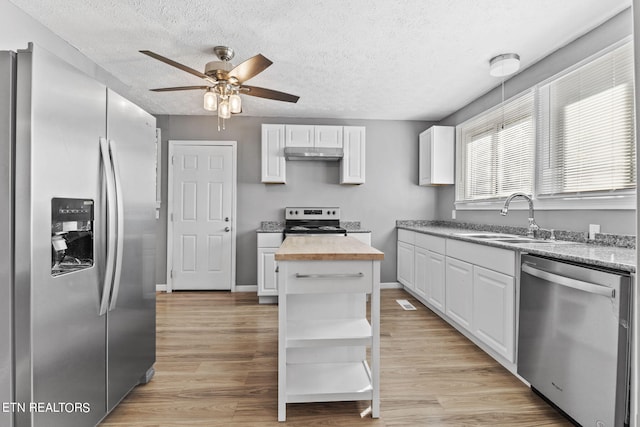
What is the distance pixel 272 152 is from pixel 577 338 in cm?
358

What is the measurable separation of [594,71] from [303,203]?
3.33 m

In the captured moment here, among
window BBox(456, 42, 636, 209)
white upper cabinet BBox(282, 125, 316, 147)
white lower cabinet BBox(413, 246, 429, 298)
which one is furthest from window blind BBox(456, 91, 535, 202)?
white upper cabinet BBox(282, 125, 316, 147)

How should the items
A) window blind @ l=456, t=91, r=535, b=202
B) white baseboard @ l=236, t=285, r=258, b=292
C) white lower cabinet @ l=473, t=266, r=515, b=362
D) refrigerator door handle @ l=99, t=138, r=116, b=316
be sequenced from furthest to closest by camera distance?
1. white baseboard @ l=236, t=285, r=258, b=292
2. window blind @ l=456, t=91, r=535, b=202
3. white lower cabinet @ l=473, t=266, r=515, b=362
4. refrigerator door handle @ l=99, t=138, r=116, b=316

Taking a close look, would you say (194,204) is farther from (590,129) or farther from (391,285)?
(590,129)

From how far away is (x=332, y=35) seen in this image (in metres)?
2.41

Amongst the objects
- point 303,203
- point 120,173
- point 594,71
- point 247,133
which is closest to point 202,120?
point 247,133

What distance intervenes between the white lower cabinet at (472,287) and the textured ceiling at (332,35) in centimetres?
164

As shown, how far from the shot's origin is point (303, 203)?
4559mm

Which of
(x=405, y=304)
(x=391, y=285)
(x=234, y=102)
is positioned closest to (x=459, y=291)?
(x=405, y=304)

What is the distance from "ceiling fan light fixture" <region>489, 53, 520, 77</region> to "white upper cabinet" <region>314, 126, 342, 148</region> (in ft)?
6.50

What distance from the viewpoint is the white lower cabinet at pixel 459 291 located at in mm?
2648

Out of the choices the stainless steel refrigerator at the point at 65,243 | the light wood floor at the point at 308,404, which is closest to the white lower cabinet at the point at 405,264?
the light wood floor at the point at 308,404

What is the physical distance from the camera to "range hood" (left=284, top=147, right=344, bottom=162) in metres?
4.12

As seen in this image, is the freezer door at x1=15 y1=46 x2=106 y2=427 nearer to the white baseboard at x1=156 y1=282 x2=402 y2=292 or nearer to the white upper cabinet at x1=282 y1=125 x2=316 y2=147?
the white upper cabinet at x1=282 y1=125 x2=316 y2=147
